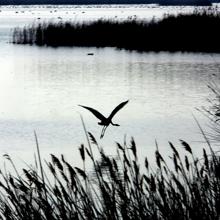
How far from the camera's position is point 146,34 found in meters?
26.4

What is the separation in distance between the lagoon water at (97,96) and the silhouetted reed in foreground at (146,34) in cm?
87

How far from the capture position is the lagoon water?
33.4 ft

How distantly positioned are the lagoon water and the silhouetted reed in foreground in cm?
87

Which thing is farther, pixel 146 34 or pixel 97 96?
pixel 146 34

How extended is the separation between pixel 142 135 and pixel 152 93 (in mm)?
5074

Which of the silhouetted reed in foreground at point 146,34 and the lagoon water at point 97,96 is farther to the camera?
the silhouetted reed in foreground at point 146,34

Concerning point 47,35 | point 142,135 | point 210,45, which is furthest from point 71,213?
point 47,35

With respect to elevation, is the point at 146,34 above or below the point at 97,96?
above

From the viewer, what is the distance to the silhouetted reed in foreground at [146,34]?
2419 cm

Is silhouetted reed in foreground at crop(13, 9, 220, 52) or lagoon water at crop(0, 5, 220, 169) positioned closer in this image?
lagoon water at crop(0, 5, 220, 169)

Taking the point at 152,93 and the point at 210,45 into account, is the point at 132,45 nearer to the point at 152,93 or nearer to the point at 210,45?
the point at 210,45

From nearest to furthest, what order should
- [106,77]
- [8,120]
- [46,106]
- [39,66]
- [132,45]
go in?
1. [8,120]
2. [46,106]
3. [106,77]
4. [39,66]
5. [132,45]

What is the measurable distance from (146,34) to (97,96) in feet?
38.0

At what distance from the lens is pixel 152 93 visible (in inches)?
611
